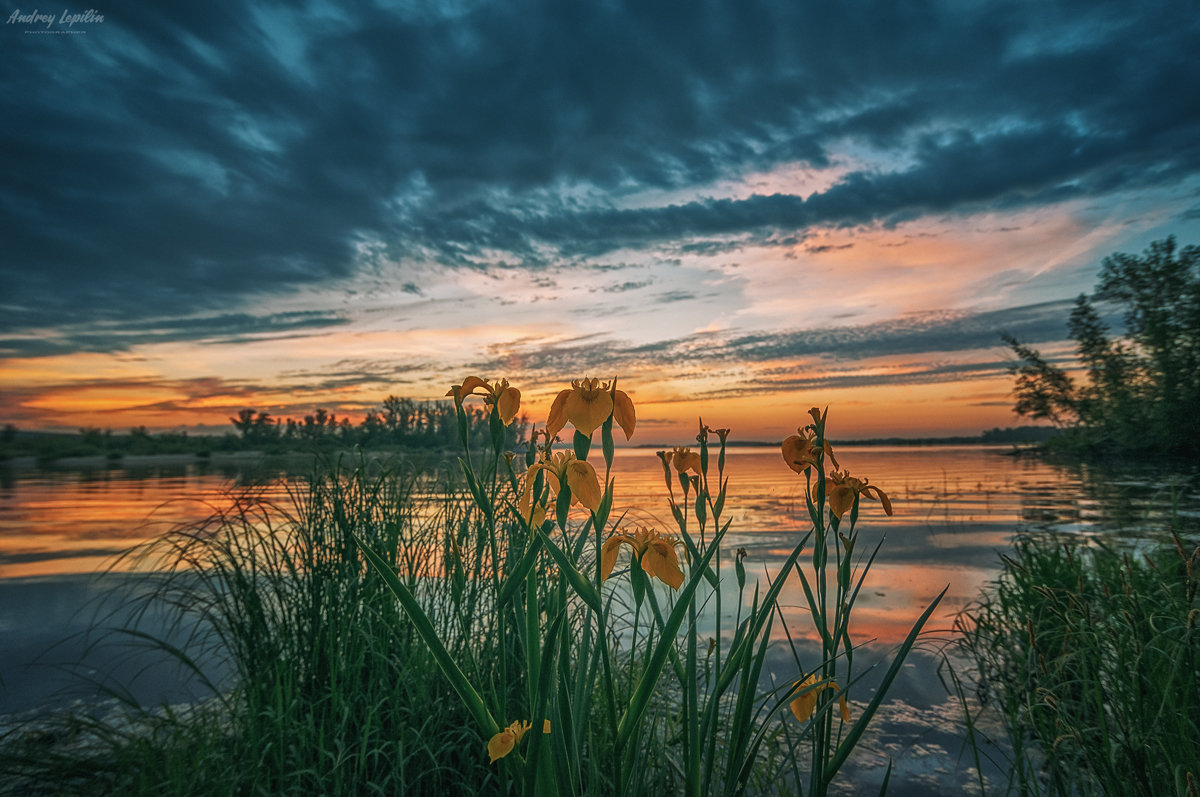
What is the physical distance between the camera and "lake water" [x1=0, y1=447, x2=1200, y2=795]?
2.94 metres

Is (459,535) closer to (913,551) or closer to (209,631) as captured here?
(209,631)

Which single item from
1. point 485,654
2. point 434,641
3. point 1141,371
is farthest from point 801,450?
point 1141,371

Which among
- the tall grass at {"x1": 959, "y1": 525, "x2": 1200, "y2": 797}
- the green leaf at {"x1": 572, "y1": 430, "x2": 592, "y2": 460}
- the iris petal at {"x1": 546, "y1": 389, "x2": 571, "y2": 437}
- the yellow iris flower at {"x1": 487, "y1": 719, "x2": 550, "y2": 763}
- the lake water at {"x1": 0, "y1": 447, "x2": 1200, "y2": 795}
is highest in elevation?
the iris petal at {"x1": 546, "y1": 389, "x2": 571, "y2": 437}

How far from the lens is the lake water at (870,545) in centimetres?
294

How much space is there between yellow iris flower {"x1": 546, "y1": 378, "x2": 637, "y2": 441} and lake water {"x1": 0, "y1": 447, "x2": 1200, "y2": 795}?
0.87 meters

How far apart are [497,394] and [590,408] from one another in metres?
0.20

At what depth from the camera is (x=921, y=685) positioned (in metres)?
3.36

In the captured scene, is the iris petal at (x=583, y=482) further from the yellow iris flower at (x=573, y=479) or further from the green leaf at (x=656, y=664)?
the green leaf at (x=656, y=664)

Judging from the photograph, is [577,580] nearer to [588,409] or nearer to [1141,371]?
[588,409]

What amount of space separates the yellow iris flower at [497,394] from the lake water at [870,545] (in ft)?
2.94

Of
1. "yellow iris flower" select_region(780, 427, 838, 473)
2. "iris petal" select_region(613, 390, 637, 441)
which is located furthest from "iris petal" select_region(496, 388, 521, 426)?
"yellow iris flower" select_region(780, 427, 838, 473)

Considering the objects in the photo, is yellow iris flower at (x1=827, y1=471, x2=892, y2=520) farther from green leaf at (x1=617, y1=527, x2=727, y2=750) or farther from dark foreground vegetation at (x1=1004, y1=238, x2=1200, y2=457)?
dark foreground vegetation at (x1=1004, y1=238, x2=1200, y2=457)

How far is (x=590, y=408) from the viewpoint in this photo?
1029mm

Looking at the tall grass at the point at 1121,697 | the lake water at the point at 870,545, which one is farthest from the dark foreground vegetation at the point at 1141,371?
the tall grass at the point at 1121,697
